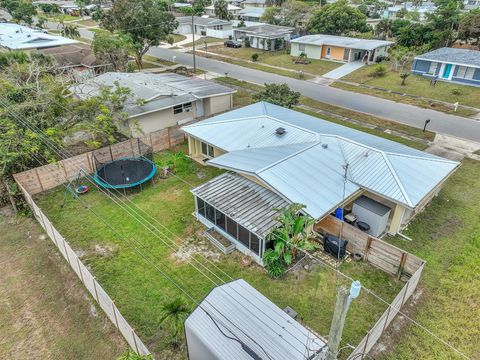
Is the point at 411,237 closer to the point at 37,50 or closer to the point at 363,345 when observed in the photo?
the point at 363,345

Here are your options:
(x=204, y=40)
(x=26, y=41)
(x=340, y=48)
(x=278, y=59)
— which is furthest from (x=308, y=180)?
(x=204, y=40)

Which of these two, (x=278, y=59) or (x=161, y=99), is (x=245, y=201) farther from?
(x=278, y=59)

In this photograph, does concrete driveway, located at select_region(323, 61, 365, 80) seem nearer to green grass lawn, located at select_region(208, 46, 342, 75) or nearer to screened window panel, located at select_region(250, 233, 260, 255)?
green grass lawn, located at select_region(208, 46, 342, 75)

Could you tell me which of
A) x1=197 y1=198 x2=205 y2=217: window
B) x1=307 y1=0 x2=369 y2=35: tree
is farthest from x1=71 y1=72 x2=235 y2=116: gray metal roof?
x1=307 y1=0 x2=369 y2=35: tree

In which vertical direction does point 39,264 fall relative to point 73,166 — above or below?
below

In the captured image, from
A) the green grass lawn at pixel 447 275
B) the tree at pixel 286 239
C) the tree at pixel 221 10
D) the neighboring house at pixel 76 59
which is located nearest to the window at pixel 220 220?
the tree at pixel 286 239

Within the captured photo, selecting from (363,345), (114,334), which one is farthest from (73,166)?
(363,345)
